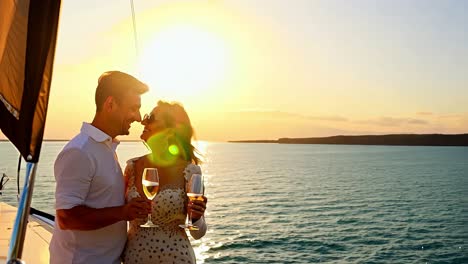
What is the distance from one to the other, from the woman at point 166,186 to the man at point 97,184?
0.36 m

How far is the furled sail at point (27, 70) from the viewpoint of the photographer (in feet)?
5.51

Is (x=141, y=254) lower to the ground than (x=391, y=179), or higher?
higher

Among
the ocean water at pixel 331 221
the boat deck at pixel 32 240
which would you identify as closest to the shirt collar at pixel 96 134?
the boat deck at pixel 32 240

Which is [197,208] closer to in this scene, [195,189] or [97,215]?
[195,189]

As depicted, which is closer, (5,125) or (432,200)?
(5,125)

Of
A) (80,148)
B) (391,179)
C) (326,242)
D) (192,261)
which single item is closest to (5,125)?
(80,148)

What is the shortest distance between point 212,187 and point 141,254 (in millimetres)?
62397

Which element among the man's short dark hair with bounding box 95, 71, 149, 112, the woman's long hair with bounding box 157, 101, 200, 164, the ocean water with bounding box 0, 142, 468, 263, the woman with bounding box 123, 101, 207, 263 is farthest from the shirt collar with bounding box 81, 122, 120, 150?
the ocean water with bounding box 0, 142, 468, 263

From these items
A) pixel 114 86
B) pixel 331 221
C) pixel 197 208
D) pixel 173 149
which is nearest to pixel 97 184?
pixel 114 86

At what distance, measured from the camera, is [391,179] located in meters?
77.4

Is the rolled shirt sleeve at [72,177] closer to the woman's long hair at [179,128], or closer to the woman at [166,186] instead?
the woman at [166,186]

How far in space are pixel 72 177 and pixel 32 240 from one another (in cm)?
458

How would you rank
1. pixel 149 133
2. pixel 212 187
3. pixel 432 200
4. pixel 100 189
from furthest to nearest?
1. pixel 212 187
2. pixel 432 200
3. pixel 149 133
4. pixel 100 189

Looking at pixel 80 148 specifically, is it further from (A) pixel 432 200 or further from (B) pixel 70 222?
(A) pixel 432 200
